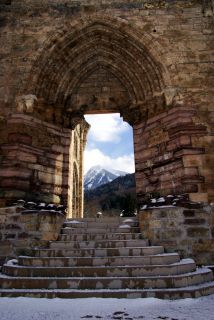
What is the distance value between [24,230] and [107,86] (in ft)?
15.8

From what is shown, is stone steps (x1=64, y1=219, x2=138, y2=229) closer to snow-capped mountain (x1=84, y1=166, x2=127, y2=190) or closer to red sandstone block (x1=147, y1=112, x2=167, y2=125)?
red sandstone block (x1=147, y1=112, x2=167, y2=125)

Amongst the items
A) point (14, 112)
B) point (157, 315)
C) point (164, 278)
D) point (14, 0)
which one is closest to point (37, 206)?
point (14, 112)

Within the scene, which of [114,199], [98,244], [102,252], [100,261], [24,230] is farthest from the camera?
[114,199]

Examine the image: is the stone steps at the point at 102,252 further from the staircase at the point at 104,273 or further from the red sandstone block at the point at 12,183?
the red sandstone block at the point at 12,183

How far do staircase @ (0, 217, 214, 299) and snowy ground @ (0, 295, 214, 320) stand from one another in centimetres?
14

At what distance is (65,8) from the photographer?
26.6 ft

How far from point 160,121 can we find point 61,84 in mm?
3062

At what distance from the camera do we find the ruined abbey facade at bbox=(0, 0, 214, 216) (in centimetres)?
654

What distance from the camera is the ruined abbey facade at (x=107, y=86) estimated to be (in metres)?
6.54

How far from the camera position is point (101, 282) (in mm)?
3977

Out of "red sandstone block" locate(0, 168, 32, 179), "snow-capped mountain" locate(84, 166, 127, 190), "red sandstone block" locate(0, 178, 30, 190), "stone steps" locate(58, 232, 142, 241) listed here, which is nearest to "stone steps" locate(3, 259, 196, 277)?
"stone steps" locate(58, 232, 142, 241)

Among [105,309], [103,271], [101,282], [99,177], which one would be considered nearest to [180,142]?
[103,271]

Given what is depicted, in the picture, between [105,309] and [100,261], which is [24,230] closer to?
[100,261]

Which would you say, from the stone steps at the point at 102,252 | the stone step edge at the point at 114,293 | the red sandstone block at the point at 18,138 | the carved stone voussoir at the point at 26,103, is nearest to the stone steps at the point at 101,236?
the stone steps at the point at 102,252
